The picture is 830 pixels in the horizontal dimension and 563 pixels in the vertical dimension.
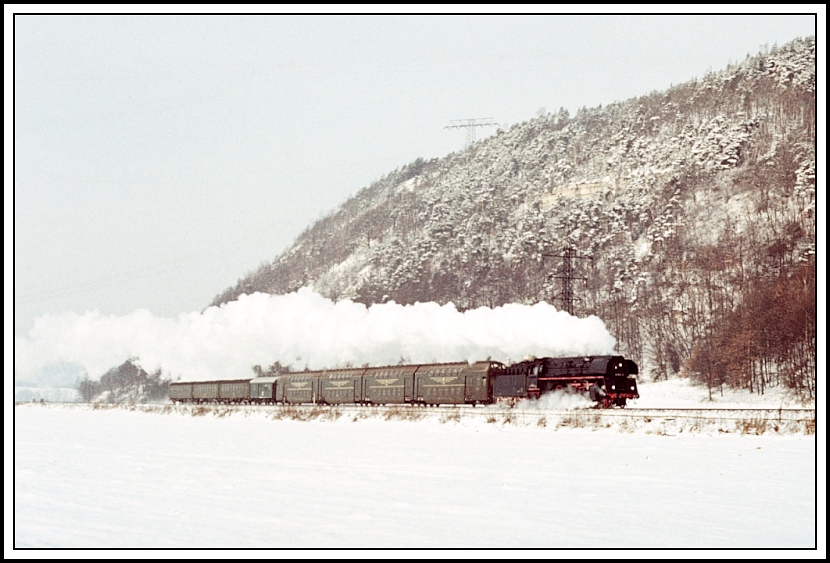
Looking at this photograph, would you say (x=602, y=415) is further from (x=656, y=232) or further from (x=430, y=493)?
(x=656, y=232)

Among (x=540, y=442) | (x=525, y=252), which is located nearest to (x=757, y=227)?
(x=525, y=252)

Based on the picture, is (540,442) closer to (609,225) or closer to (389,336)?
(389,336)

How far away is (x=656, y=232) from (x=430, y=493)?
339 feet

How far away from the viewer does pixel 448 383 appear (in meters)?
53.0

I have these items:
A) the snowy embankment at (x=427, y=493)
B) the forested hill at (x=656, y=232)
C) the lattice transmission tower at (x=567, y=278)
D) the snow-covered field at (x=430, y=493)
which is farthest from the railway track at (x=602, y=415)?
the forested hill at (x=656, y=232)

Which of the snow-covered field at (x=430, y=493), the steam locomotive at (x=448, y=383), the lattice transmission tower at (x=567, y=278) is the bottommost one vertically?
the snow-covered field at (x=430, y=493)

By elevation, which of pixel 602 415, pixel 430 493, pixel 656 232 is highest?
pixel 656 232

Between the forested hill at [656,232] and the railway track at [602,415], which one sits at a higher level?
the forested hill at [656,232]

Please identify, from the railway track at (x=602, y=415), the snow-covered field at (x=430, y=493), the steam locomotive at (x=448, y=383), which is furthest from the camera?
the steam locomotive at (x=448, y=383)

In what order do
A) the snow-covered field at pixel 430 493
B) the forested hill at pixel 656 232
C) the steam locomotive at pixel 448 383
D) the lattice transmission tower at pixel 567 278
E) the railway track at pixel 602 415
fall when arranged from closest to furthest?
1. the snow-covered field at pixel 430 493
2. the railway track at pixel 602 415
3. the steam locomotive at pixel 448 383
4. the lattice transmission tower at pixel 567 278
5. the forested hill at pixel 656 232

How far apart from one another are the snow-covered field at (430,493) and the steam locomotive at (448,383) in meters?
11.9

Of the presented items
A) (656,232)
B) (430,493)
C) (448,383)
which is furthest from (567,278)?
(430,493)

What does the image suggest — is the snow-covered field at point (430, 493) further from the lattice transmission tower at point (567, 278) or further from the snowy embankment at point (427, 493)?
the lattice transmission tower at point (567, 278)

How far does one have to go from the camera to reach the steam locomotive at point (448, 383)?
150 ft
